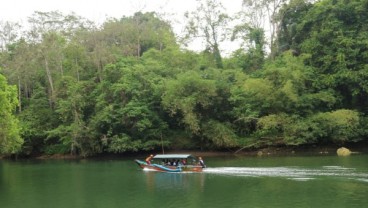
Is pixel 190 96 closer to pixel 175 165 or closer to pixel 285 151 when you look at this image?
pixel 285 151

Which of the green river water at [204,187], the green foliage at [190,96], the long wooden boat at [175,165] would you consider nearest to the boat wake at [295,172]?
the green river water at [204,187]

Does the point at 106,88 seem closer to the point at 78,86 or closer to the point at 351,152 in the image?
the point at 78,86

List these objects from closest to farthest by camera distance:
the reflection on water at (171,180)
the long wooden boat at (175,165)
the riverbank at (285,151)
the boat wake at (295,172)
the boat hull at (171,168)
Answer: the reflection on water at (171,180), the boat wake at (295,172), the boat hull at (171,168), the long wooden boat at (175,165), the riverbank at (285,151)

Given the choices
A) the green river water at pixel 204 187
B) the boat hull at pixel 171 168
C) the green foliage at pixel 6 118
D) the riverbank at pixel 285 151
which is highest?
the green foliage at pixel 6 118

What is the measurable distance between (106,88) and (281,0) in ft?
86.9

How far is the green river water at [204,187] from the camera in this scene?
21.6 m

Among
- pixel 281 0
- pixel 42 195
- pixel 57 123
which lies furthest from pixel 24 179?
pixel 281 0

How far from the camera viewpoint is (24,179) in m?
33.0

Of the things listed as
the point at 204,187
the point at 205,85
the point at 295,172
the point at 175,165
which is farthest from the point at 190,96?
the point at 204,187

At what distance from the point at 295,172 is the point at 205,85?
19.7 m

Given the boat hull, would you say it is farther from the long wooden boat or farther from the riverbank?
the riverbank

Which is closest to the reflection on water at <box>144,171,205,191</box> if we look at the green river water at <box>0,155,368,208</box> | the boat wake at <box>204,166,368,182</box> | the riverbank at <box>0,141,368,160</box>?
the green river water at <box>0,155,368,208</box>

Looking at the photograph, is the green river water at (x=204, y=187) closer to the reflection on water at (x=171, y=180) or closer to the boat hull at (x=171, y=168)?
the reflection on water at (x=171, y=180)

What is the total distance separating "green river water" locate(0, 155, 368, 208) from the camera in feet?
70.9
